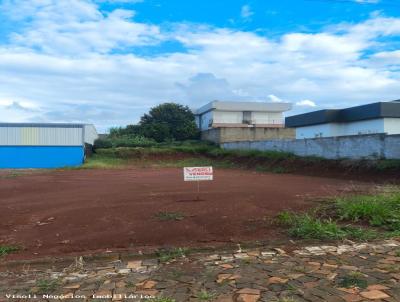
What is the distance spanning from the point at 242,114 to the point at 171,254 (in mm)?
58959

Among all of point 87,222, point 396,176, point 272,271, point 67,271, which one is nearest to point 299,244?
point 272,271

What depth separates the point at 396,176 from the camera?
60.8ft

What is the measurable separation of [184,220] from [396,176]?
13.8 m

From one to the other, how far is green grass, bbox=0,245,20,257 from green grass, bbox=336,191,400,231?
565 centimetres

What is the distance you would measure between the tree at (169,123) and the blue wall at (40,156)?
1720cm

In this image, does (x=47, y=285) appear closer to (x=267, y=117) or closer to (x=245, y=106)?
(x=245, y=106)

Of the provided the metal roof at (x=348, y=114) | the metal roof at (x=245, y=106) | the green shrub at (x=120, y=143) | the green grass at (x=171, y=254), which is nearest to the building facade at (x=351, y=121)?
the metal roof at (x=348, y=114)

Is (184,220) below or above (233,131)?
below

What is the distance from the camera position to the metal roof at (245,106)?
2427 inches

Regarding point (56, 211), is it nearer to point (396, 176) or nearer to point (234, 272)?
point (234, 272)

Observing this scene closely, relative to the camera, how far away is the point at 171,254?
5922 mm

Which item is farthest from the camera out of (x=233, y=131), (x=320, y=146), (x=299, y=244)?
(x=233, y=131)

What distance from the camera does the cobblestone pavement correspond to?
429cm

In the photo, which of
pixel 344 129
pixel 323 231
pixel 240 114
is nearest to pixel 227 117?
pixel 240 114
